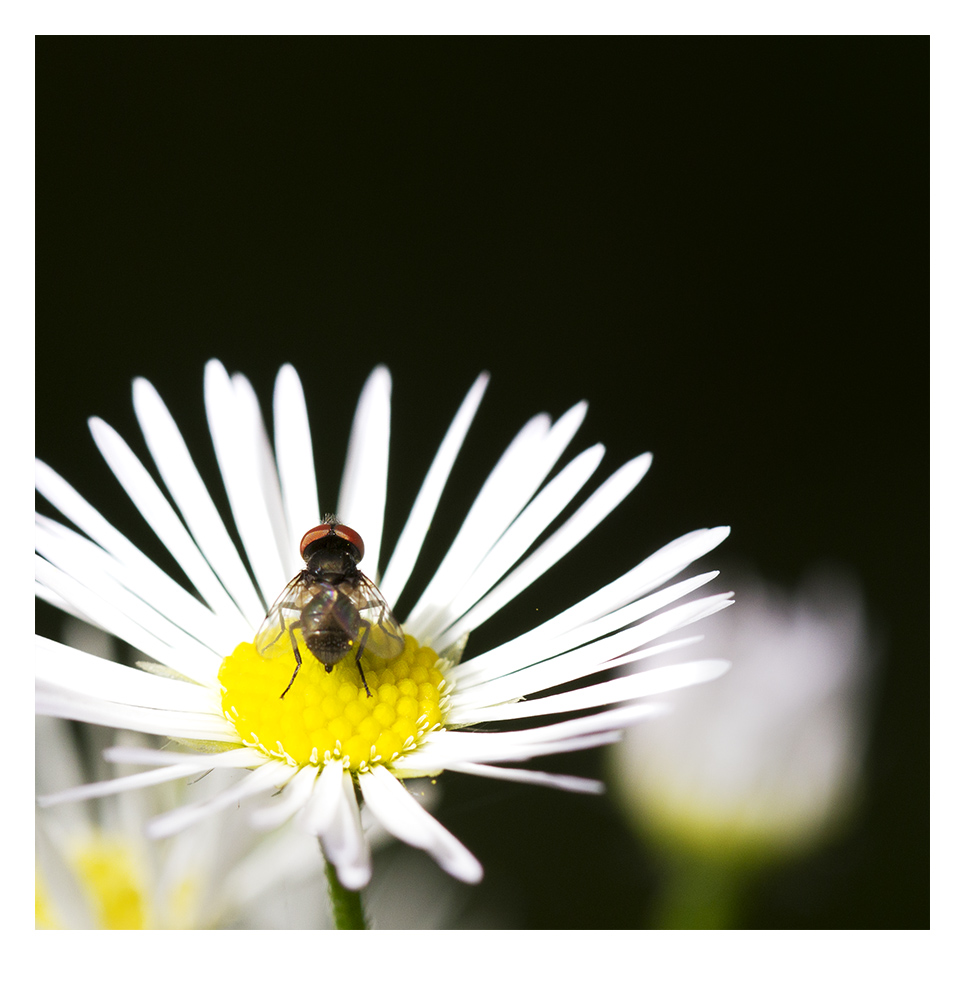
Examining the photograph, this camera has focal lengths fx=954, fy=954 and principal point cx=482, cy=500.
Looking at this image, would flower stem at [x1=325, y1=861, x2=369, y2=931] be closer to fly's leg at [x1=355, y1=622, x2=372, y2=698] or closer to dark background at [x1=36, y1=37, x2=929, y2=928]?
fly's leg at [x1=355, y1=622, x2=372, y2=698]

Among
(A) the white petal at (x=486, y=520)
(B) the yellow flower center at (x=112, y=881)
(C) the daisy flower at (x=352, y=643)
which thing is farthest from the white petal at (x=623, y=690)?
(B) the yellow flower center at (x=112, y=881)

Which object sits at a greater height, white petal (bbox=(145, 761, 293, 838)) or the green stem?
white petal (bbox=(145, 761, 293, 838))

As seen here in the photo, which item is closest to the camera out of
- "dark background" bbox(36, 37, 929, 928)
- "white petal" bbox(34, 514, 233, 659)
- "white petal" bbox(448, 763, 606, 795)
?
"white petal" bbox(448, 763, 606, 795)

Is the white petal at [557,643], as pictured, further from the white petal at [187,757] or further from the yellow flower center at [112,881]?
the yellow flower center at [112,881]

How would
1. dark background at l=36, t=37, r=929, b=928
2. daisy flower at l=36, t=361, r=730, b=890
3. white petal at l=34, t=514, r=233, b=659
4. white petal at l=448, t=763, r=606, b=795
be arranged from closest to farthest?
white petal at l=448, t=763, r=606, b=795 → daisy flower at l=36, t=361, r=730, b=890 → white petal at l=34, t=514, r=233, b=659 → dark background at l=36, t=37, r=929, b=928

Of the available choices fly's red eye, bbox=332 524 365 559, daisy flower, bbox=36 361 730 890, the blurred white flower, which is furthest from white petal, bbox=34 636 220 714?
the blurred white flower

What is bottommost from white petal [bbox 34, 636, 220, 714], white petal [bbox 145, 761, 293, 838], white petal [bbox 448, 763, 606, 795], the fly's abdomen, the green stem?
the green stem
